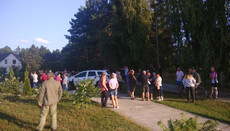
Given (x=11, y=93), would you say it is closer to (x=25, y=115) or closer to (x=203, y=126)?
(x=25, y=115)

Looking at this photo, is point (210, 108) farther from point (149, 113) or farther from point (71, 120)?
point (71, 120)

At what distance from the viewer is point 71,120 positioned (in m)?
6.85

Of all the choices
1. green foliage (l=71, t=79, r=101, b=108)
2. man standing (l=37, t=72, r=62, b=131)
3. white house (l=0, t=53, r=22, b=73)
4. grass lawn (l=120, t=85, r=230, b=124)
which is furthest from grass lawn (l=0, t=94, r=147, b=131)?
white house (l=0, t=53, r=22, b=73)

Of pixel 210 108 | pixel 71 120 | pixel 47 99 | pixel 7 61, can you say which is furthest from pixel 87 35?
pixel 7 61

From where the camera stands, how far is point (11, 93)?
1298 cm

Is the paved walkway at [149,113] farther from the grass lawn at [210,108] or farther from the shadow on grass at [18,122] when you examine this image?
the shadow on grass at [18,122]

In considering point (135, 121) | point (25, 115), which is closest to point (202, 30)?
point (135, 121)

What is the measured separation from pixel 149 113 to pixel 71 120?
3.26m

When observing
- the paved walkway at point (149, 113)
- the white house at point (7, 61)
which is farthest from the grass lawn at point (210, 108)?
the white house at point (7, 61)

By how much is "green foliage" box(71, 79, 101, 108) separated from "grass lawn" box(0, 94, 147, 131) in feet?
1.39

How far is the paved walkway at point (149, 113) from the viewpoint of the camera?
21.9 feet

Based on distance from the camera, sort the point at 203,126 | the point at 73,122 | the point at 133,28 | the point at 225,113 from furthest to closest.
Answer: the point at 133,28 < the point at 225,113 < the point at 73,122 < the point at 203,126

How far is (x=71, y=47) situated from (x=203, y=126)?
38319 millimetres

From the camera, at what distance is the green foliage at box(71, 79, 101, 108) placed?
7.76 metres
